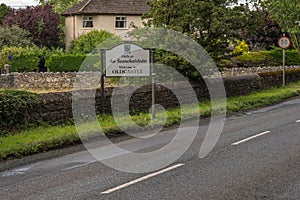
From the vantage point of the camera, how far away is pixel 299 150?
12.4 meters

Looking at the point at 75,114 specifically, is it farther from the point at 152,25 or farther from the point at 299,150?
the point at 152,25

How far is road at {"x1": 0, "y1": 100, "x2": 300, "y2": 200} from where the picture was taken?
28.2 feet

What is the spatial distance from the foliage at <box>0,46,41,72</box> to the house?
35.0 ft

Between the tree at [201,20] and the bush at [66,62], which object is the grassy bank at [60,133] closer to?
the tree at [201,20]

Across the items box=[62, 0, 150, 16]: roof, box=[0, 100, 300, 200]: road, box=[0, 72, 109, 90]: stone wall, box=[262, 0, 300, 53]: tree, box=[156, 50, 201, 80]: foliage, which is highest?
box=[62, 0, 150, 16]: roof

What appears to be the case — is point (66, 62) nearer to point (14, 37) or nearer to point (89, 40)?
point (89, 40)

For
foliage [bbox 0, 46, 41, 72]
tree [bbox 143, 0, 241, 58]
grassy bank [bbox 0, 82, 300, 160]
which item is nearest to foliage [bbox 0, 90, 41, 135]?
grassy bank [bbox 0, 82, 300, 160]

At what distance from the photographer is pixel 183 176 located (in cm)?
977

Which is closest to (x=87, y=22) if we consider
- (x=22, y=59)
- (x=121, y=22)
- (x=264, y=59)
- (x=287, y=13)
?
(x=121, y=22)

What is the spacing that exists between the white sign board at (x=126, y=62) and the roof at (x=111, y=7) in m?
42.3

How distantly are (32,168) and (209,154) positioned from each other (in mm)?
3600

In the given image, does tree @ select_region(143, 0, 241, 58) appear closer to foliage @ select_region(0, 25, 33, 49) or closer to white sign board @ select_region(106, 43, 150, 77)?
white sign board @ select_region(106, 43, 150, 77)

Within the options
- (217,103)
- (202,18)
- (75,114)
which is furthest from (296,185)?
(202,18)

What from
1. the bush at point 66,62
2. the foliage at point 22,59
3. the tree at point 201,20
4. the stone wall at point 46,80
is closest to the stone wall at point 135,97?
the tree at point 201,20
